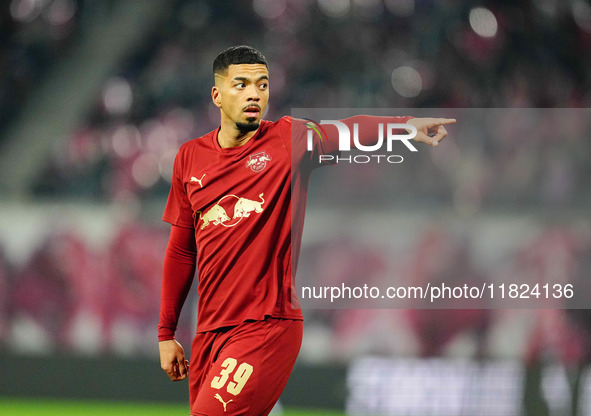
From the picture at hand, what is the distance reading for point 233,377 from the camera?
2951 mm

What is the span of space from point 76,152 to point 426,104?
380cm

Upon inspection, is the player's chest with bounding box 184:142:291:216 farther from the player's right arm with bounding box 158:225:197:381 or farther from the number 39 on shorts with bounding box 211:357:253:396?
the number 39 on shorts with bounding box 211:357:253:396

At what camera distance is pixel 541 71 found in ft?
30.7

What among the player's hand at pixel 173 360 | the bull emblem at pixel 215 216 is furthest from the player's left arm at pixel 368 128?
the player's hand at pixel 173 360

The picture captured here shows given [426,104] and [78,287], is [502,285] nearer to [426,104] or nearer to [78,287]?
[426,104]

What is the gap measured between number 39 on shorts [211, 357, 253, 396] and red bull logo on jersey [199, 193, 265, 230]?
51cm

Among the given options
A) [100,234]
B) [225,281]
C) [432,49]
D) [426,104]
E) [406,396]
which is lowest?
[406,396]

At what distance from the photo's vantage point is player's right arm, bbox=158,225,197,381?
132 inches

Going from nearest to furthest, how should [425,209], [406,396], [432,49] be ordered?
[406,396], [425,209], [432,49]

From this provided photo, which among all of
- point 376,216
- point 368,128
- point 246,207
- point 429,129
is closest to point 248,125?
point 246,207

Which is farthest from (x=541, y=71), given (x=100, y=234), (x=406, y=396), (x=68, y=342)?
(x=68, y=342)

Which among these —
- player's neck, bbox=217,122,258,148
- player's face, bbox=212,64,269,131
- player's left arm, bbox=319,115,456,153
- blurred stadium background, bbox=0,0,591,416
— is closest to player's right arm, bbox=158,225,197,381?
player's neck, bbox=217,122,258,148

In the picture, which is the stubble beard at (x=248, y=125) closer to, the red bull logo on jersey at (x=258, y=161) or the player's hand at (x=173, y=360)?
the red bull logo on jersey at (x=258, y=161)

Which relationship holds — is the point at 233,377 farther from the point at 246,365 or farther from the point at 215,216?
the point at 215,216
